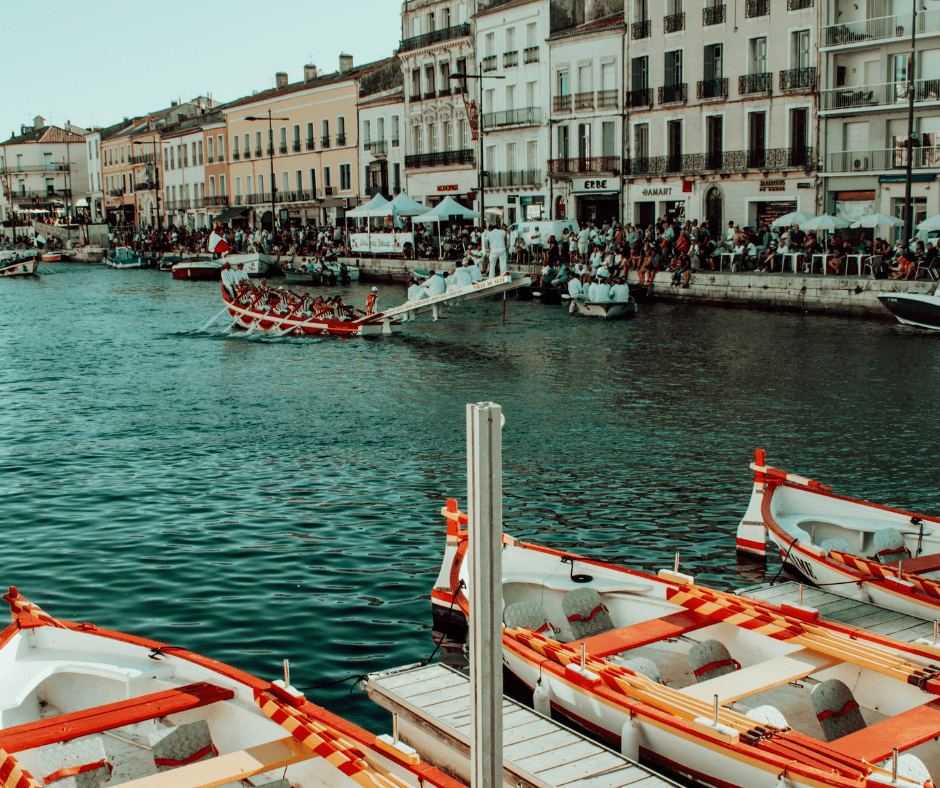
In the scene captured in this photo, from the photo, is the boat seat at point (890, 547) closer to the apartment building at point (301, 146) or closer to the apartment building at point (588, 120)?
the apartment building at point (588, 120)

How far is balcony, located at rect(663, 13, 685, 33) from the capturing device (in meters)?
47.3

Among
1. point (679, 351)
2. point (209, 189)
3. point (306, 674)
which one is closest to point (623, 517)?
point (306, 674)

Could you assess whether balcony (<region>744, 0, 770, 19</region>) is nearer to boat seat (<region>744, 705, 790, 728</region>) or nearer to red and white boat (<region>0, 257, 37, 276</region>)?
boat seat (<region>744, 705, 790, 728</region>)

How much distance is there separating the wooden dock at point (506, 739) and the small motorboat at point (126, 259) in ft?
235

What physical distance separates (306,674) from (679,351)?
→ 18847 millimetres

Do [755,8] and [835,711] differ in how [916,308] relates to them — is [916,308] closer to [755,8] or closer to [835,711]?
[755,8]

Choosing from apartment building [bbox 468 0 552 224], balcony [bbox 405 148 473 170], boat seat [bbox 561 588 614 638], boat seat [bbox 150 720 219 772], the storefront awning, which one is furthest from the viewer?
the storefront awning

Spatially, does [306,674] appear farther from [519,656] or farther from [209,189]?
[209,189]

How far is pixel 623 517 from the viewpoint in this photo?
12.7 meters

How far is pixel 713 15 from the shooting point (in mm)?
45938

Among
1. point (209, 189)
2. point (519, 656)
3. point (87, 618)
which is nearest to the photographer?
point (519, 656)

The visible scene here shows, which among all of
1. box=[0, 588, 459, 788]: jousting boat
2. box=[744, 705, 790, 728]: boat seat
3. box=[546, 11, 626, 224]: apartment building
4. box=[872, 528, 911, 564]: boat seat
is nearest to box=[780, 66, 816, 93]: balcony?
box=[546, 11, 626, 224]: apartment building

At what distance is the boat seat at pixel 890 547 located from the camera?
10008mm

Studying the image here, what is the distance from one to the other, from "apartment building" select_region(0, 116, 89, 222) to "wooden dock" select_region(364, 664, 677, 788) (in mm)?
119494
